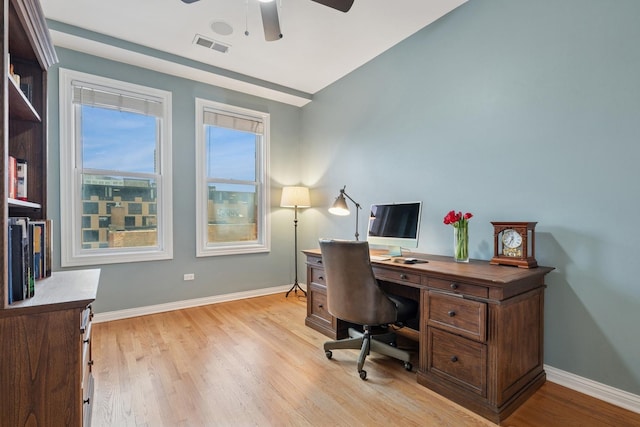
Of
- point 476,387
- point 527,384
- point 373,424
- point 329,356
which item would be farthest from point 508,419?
point 329,356

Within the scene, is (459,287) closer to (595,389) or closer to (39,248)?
(595,389)

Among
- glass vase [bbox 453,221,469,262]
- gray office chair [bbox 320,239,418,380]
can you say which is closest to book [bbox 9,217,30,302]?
gray office chair [bbox 320,239,418,380]

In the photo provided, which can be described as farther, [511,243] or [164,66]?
[164,66]

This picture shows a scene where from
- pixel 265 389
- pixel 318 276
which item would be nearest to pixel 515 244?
pixel 318 276

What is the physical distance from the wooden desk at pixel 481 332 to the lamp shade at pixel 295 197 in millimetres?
2141

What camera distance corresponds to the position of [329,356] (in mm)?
2379

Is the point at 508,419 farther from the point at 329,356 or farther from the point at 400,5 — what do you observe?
the point at 400,5

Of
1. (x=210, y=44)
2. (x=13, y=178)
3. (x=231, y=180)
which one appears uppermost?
(x=210, y=44)

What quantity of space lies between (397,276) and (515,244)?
797 mm

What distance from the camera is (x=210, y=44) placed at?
3.09 meters

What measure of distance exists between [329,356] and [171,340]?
1418mm

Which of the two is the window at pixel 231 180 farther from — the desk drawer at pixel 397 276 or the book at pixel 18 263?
the book at pixel 18 263

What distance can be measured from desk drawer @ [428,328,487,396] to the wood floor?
15cm

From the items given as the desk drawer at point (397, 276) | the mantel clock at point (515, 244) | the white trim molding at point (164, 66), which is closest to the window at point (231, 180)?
the white trim molding at point (164, 66)
